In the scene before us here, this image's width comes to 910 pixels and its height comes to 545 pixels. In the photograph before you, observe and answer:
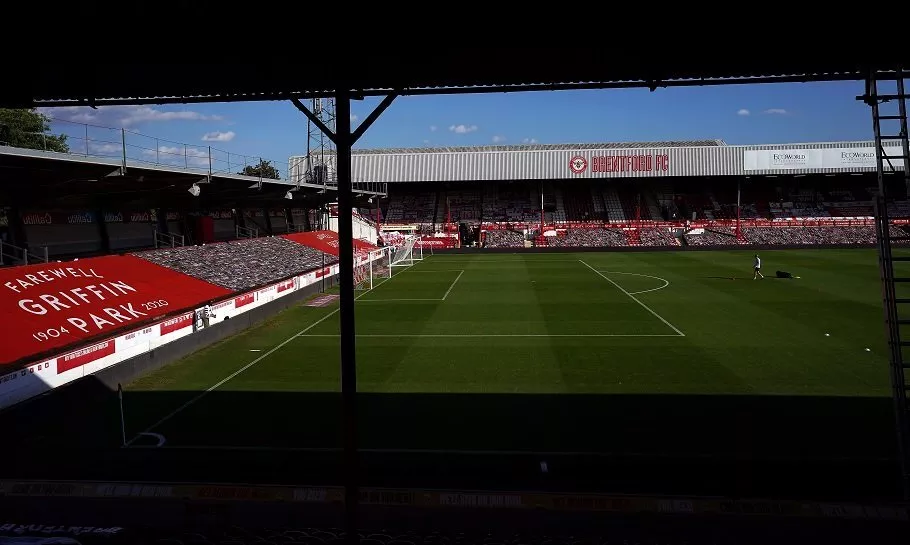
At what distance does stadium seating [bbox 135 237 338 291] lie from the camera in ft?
97.5

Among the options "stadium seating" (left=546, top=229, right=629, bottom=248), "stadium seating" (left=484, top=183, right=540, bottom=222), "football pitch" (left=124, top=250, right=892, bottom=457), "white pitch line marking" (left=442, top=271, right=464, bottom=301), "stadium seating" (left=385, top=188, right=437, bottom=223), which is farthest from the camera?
"stadium seating" (left=385, top=188, right=437, bottom=223)

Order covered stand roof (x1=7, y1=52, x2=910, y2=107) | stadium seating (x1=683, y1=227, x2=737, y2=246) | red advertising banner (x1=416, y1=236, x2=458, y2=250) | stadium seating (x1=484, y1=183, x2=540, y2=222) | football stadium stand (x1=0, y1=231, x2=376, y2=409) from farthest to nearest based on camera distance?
stadium seating (x1=484, y1=183, x2=540, y2=222) → red advertising banner (x1=416, y1=236, x2=458, y2=250) → stadium seating (x1=683, y1=227, x2=737, y2=246) → football stadium stand (x1=0, y1=231, x2=376, y2=409) → covered stand roof (x1=7, y1=52, x2=910, y2=107)

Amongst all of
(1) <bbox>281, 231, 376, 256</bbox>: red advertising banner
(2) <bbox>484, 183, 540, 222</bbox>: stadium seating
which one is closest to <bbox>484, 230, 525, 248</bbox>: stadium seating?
(2) <bbox>484, 183, 540, 222</bbox>: stadium seating

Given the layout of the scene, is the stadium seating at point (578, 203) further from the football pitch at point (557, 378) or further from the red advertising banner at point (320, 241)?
the football pitch at point (557, 378)

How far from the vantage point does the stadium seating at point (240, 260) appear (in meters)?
29.7

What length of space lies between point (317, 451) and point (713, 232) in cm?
5925

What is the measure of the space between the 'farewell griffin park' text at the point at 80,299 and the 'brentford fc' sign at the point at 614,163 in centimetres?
4964

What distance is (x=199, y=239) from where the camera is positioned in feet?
122

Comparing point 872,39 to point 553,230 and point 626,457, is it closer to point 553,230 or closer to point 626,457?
point 626,457

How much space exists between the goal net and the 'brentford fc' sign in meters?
25.9

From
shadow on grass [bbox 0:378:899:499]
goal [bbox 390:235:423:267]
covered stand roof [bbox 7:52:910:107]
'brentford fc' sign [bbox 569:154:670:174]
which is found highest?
'brentford fc' sign [bbox 569:154:670:174]

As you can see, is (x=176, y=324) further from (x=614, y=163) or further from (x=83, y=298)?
(x=614, y=163)

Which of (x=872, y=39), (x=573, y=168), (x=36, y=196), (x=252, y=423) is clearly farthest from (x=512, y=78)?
(x=573, y=168)

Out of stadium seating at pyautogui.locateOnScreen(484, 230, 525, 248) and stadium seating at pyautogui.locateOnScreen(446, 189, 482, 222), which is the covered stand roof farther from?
stadium seating at pyautogui.locateOnScreen(446, 189, 482, 222)
